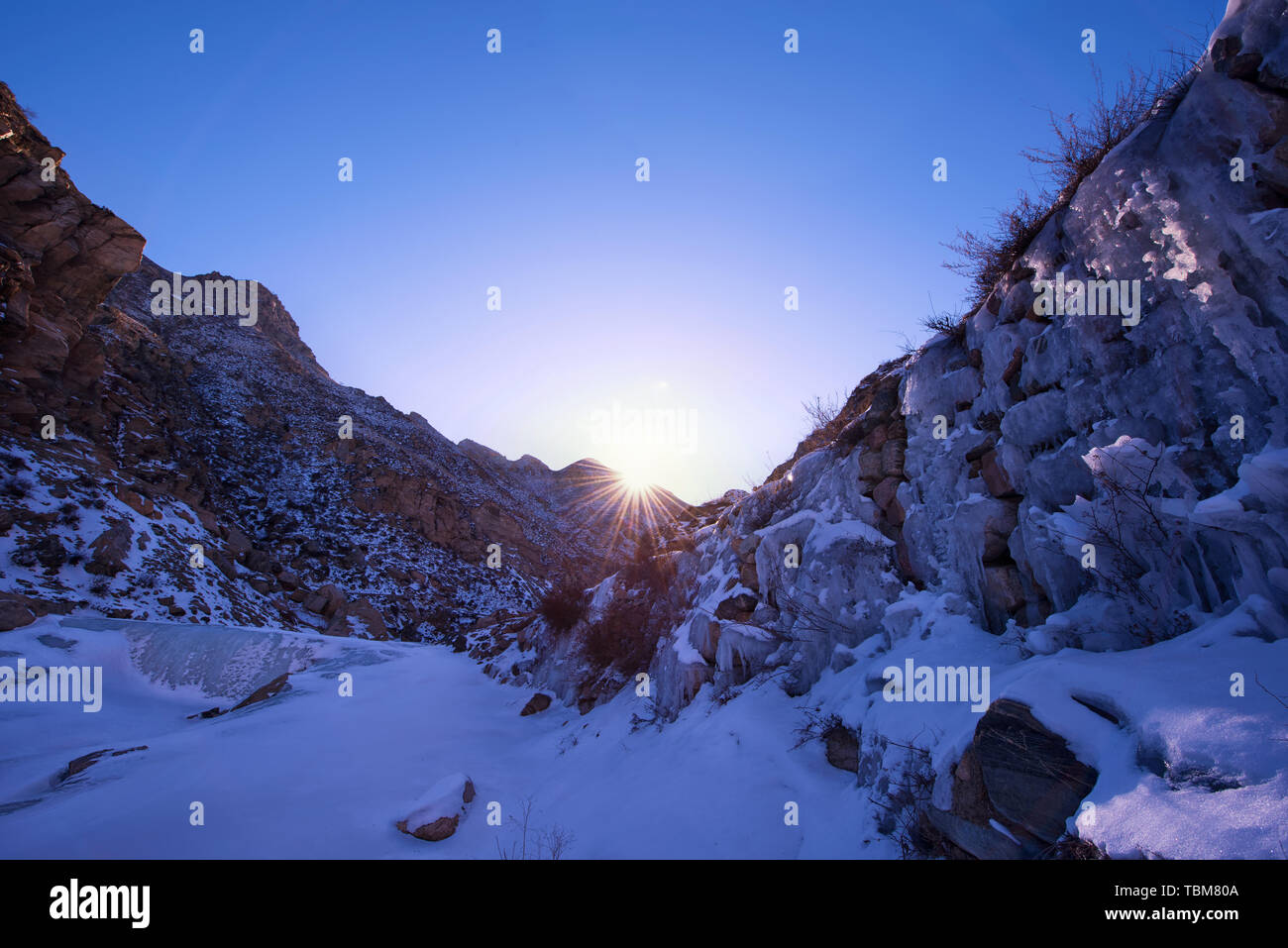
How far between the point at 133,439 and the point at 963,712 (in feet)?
113

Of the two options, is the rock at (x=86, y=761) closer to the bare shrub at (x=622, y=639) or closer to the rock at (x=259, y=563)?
the bare shrub at (x=622, y=639)

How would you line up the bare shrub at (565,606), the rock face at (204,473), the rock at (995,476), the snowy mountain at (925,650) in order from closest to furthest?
the snowy mountain at (925,650)
the rock at (995,476)
the bare shrub at (565,606)
the rock face at (204,473)

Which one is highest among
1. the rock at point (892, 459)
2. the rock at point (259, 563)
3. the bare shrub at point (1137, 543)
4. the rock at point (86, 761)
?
the rock at point (892, 459)

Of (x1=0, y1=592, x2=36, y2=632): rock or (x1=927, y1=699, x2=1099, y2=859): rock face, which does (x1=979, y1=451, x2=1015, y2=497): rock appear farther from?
(x1=0, y1=592, x2=36, y2=632): rock

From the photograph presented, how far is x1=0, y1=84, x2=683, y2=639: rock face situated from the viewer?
18.4 metres

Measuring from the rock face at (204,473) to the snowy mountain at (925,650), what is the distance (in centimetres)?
264

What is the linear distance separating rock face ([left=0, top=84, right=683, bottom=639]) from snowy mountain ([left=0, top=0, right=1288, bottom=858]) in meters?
2.64

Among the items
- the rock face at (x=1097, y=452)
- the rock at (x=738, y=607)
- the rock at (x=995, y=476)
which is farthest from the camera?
the rock at (x=738, y=607)

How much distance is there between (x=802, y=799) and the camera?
4.76 metres

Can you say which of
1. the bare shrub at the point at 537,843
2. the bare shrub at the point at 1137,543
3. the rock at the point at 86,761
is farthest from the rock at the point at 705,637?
the rock at the point at 86,761

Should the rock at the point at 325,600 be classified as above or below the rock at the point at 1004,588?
below

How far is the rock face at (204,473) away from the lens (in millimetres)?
18391
